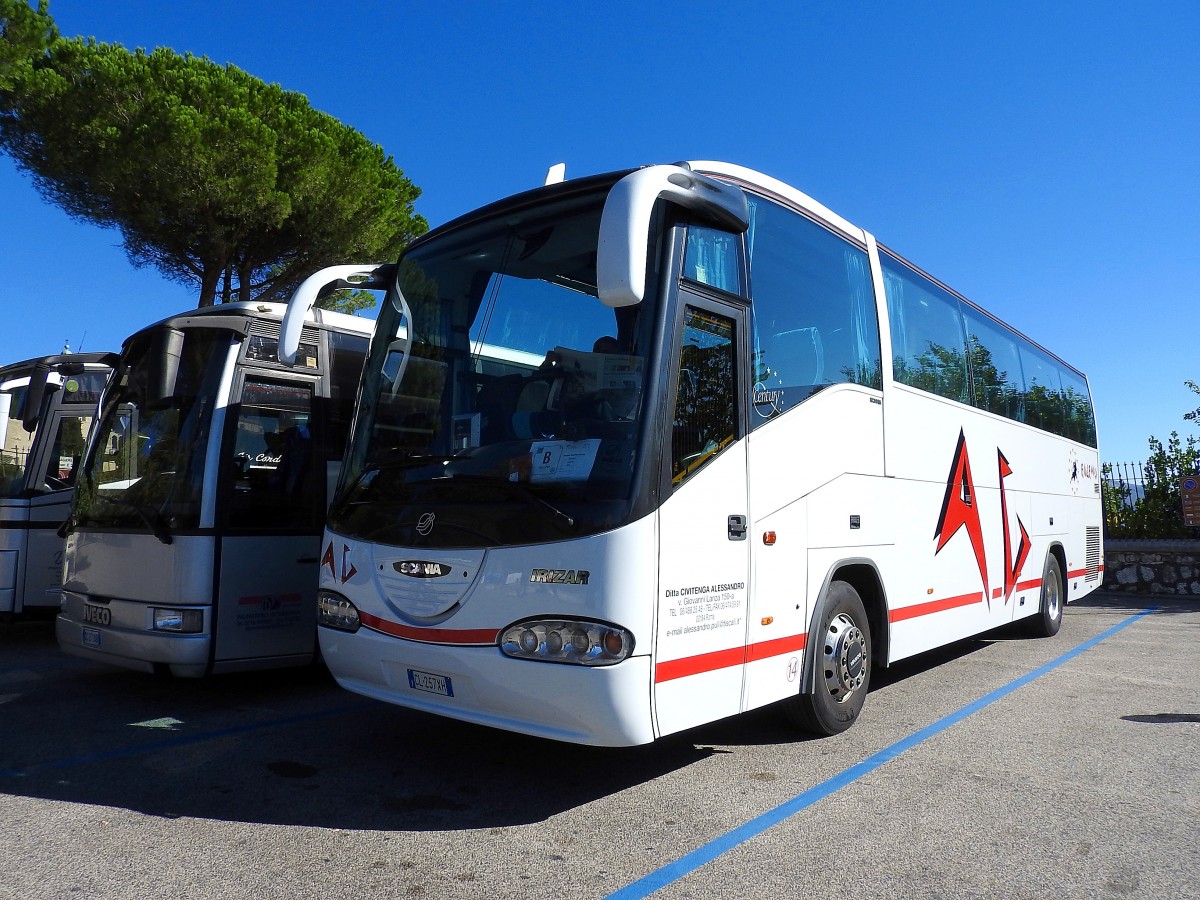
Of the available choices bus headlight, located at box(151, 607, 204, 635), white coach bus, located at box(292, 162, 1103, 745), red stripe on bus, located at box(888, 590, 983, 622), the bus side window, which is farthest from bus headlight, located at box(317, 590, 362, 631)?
red stripe on bus, located at box(888, 590, 983, 622)

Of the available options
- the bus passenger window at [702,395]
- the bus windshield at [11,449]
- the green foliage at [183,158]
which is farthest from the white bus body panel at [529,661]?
the green foliage at [183,158]

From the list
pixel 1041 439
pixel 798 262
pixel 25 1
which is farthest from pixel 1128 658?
pixel 25 1

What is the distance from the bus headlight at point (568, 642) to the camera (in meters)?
3.82

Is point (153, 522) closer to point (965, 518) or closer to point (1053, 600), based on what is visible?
point (965, 518)

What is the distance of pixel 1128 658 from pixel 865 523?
5046 millimetres

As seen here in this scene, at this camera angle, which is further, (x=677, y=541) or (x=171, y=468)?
(x=171, y=468)

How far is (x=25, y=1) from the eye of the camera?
53.2 feet

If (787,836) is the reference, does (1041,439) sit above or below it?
above

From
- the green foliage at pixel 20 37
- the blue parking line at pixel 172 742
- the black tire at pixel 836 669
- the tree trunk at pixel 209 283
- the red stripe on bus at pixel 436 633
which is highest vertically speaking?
the green foliage at pixel 20 37

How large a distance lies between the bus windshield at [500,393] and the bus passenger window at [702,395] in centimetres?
25

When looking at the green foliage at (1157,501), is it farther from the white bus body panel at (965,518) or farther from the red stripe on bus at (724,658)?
the red stripe on bus at (724,658)

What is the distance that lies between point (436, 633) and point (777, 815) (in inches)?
71.7

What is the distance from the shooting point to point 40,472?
9.34 m

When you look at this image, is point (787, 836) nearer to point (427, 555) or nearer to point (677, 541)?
point (677, 541)
